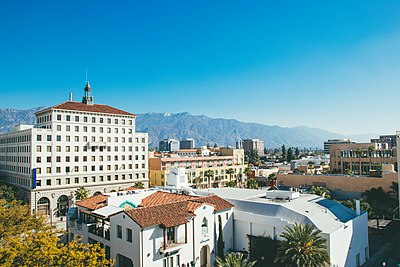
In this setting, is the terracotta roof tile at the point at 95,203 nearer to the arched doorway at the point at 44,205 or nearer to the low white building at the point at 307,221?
the low white building at the point at 307,221

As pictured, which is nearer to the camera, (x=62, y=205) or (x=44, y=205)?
(x=44, y=205)

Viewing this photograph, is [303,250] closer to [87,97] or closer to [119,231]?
[119,231]

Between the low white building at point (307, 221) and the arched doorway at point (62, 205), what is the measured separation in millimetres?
48915

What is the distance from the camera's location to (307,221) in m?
33.8

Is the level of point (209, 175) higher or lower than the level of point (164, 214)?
lower

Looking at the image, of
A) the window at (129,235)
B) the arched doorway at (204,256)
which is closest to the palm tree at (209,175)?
the arched doorway at (204,256)

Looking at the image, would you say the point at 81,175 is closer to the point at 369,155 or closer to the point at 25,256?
the point at 25,256

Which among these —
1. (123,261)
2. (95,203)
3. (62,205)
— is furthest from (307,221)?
(62,205)

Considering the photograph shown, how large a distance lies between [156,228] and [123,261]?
5.83 m

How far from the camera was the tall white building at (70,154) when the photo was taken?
230ft

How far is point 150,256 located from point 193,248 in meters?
5.73

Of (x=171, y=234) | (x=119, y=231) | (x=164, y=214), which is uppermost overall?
(x=164, y=214)

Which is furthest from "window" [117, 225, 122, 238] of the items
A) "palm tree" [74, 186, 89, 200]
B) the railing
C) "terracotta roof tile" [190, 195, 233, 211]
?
"palm tree" [74, 186, 89, 200]

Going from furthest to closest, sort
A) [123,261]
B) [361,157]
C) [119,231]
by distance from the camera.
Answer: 1. [361,157]
2. [119,231]
3. [123,261]
